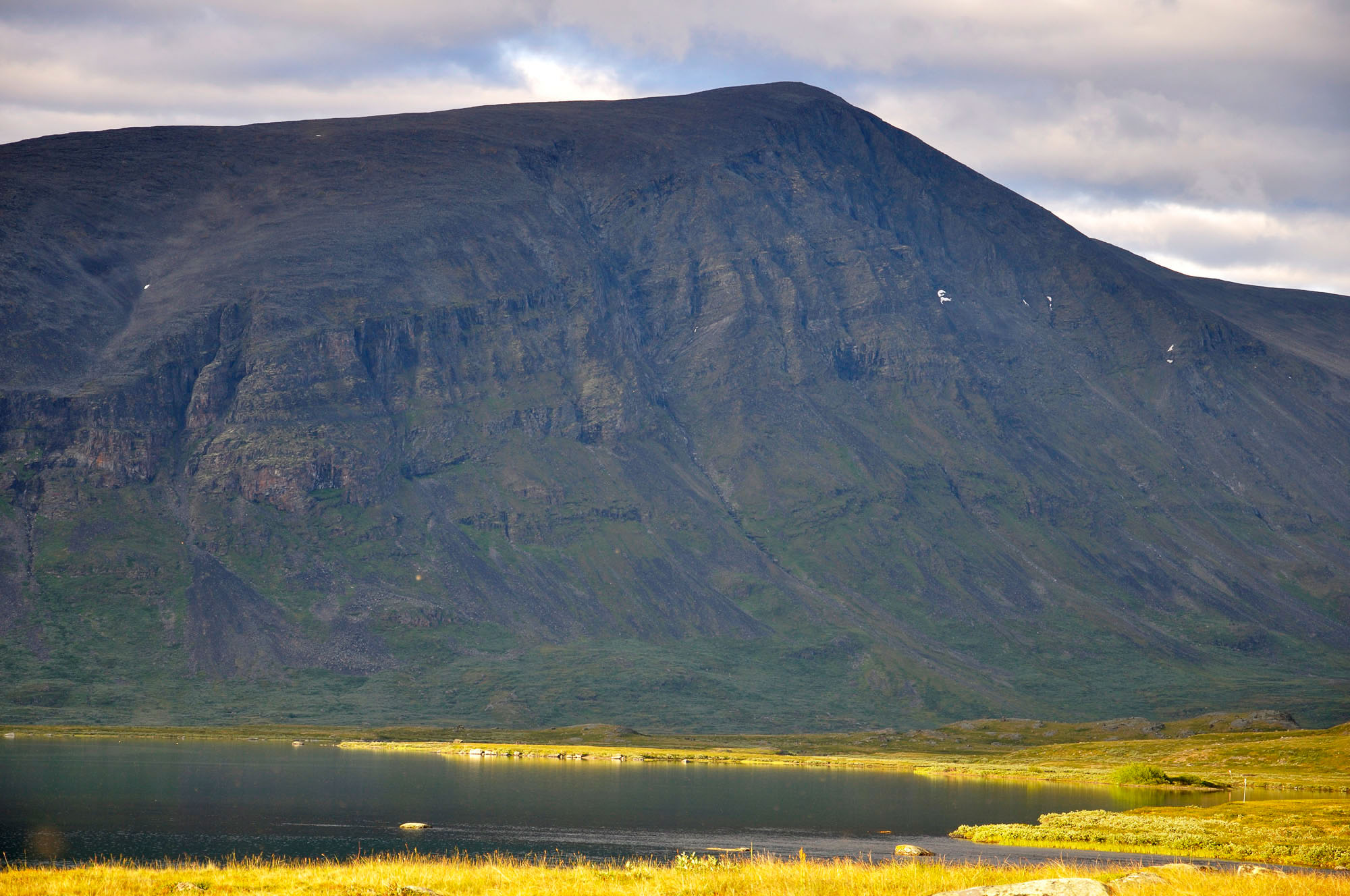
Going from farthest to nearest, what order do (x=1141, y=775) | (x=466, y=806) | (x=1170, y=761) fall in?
(x=1170, y=761) < (x=1141, y=775) < (x=466, y=806)

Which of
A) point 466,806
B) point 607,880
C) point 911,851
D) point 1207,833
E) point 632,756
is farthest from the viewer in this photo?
point 632,756

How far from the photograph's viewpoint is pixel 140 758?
148000 millimetres

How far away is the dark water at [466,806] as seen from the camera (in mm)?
75250

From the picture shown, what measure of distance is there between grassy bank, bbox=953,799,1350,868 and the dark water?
499 cm

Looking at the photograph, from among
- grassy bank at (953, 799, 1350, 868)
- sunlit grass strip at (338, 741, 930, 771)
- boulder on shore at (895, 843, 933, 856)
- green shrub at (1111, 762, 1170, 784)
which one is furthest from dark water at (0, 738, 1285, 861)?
sunlit grass strip at (338, 741, 930, 771)

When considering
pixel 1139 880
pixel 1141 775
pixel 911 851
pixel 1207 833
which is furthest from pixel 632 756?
pixel 1139 880

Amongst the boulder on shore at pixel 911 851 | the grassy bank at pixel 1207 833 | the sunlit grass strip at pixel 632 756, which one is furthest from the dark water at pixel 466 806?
the sunlit grass strip at pixel 632 756

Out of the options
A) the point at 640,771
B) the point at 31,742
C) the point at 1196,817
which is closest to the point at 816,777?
the point at 640,771

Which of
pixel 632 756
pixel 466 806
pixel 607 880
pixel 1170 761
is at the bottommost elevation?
pixel 632 756

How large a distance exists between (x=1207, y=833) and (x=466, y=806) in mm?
51596

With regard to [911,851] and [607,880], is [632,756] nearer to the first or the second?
[911,851]

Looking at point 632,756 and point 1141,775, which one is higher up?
point 1141,775

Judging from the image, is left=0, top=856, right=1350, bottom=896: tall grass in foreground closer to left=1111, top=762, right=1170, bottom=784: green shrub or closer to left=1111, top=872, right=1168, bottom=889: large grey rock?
left=1111, top=872, right=1168, bottom=889: large grey rock

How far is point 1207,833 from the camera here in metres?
80.9
